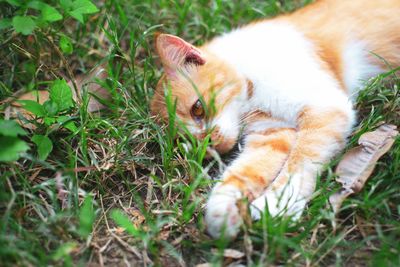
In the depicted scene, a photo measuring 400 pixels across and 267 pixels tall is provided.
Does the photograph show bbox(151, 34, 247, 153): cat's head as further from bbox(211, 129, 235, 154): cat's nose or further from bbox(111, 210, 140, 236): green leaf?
bbox(111, 210, 140, 236): green leaf

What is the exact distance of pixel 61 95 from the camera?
2.26m

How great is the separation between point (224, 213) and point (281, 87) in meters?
0.91

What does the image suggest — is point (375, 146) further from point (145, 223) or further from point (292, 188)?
→ point (145, 223)

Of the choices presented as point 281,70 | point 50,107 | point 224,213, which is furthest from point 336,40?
point 50,107

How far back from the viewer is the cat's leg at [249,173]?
1.86 m

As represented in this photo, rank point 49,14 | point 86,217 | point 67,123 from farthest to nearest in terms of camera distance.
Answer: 1. point 67,123
2. point 49,14
3. point 86,217

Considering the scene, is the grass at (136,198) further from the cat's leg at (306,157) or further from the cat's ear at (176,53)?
the cat's ear at (176,53)

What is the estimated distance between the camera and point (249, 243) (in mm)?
1761

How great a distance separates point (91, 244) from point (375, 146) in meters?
1.38

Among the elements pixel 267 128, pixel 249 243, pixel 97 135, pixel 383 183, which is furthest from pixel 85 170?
pixel 383 183

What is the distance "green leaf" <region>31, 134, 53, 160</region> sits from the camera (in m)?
2.09

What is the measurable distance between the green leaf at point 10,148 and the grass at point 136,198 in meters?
0.10

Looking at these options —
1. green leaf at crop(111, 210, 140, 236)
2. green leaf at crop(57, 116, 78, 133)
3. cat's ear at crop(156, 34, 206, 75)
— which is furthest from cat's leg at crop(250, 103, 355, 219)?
green leaf at crop(57, 116, 78, 133)

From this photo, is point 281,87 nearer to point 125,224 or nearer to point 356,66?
point 356,66
